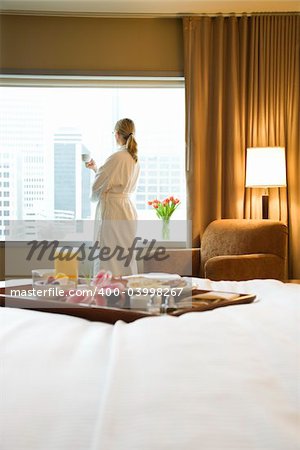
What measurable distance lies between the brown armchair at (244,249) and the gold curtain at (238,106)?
0.48 m

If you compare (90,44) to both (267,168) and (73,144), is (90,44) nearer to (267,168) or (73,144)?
(73,144)

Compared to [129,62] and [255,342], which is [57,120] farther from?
[255,342]

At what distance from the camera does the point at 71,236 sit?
18.8 ft

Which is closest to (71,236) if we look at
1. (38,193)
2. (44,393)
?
(38,193)

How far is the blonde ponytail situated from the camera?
15.6 feet

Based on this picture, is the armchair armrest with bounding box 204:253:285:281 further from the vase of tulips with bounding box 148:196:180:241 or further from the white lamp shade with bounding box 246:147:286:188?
the vase of tulips with bounding box 148:196:180:241

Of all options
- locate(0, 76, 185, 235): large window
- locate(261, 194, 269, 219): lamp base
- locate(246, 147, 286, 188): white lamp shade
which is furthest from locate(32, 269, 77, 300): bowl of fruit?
locate(0, 76, 185, 235): large window

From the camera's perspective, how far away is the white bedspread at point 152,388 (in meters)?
0.74

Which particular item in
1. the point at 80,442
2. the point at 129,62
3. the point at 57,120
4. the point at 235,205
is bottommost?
the point at 80,442

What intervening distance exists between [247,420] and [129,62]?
502cm

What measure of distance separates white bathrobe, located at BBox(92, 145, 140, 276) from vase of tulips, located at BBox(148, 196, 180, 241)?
0.59 meters

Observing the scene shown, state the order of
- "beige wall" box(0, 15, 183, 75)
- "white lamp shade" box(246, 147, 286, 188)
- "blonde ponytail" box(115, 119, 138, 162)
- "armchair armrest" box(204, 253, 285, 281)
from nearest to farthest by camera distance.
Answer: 1. "armchair armrest" box(204, 253, 285, 281)
2. "blonde ponytail" box(115, 119, 138, 162)
3. "white lamp shade" box(246, 147, 286, 188)
4. "beige wall" box(0, 15, 183, 75)

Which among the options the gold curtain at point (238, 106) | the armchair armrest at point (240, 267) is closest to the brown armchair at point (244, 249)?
the armchair armrest at point (240, 267)

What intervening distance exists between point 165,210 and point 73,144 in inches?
46.3
